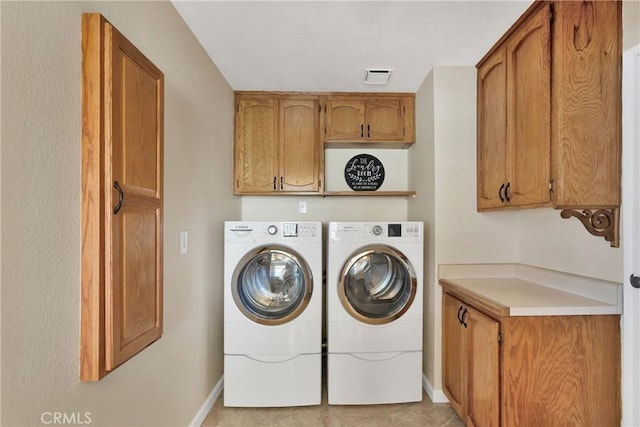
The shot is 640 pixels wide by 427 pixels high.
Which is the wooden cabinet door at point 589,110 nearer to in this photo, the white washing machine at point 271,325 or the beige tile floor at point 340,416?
the white washing machine at point 271,325

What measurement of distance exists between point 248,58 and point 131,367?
1.94 meters

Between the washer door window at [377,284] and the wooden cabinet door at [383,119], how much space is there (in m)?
1.10

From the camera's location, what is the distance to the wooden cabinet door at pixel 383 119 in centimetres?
288

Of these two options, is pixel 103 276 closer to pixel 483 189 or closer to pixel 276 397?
pixel 276 397

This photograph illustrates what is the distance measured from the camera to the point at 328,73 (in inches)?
97.0

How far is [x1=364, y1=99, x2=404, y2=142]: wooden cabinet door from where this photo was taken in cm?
288

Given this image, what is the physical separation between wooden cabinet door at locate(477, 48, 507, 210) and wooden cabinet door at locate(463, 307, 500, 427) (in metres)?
0.76

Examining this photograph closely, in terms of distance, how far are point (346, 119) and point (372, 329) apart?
5.72ft

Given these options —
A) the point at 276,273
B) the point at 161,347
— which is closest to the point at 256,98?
the point at 276,273

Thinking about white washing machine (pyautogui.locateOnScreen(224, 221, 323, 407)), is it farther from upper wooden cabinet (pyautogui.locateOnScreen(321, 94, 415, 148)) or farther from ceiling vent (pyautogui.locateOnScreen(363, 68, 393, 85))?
ceiling vent (pyautogui.locateOnScreen(363, 68, 393, 85))

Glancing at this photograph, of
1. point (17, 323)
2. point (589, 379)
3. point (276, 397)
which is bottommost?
point (276, 397)

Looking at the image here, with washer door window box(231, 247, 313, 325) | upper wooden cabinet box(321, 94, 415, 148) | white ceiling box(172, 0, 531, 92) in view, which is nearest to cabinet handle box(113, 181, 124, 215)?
white ceiling box(172, 0, 531, 92)

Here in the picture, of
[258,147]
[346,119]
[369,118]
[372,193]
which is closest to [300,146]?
[258,147]

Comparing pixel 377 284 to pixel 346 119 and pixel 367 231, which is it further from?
pixel 346 119
